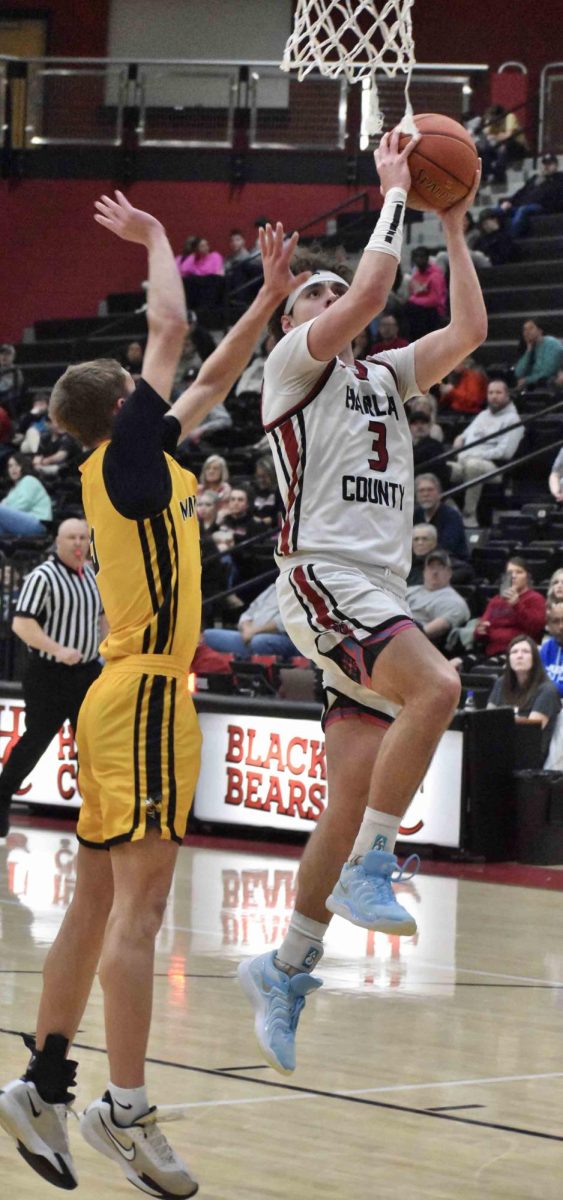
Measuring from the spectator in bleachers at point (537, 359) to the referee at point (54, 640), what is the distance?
6.77 m

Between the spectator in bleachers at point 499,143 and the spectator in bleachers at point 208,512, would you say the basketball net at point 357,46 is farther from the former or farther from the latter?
the spectator in bleachers at point 499,143

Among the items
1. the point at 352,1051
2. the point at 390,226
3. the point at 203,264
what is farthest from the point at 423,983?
the point at 203,264

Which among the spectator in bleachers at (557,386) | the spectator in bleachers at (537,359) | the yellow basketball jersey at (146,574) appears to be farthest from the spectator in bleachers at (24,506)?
the yellow basketball jersey at (146,574)

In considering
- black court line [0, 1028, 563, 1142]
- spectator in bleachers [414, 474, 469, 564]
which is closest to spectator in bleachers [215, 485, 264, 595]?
spectator in bleachers [414, 474, 469, 564]

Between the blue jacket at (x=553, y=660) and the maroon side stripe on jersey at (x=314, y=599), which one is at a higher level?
the maroon side stripe on jersey at (x=314, y=599)

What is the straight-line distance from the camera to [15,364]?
22.5m

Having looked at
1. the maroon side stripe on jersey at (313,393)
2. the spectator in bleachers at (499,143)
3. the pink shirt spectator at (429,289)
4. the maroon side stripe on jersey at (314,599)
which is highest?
the spectator in bleachers at (499,143)

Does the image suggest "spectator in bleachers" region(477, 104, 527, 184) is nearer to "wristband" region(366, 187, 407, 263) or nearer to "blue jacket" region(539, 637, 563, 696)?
"blue jacket" region(539, 637, 563, 696)

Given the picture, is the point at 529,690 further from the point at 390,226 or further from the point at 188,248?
the point at 188,248

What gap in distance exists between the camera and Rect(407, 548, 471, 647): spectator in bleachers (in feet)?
42.5

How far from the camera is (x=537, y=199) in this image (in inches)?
756

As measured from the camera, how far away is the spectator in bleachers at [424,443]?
15.1 meters

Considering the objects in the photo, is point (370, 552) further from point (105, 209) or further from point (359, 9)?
point (359, 9)

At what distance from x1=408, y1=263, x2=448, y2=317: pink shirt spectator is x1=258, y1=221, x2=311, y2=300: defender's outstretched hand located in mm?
12978
